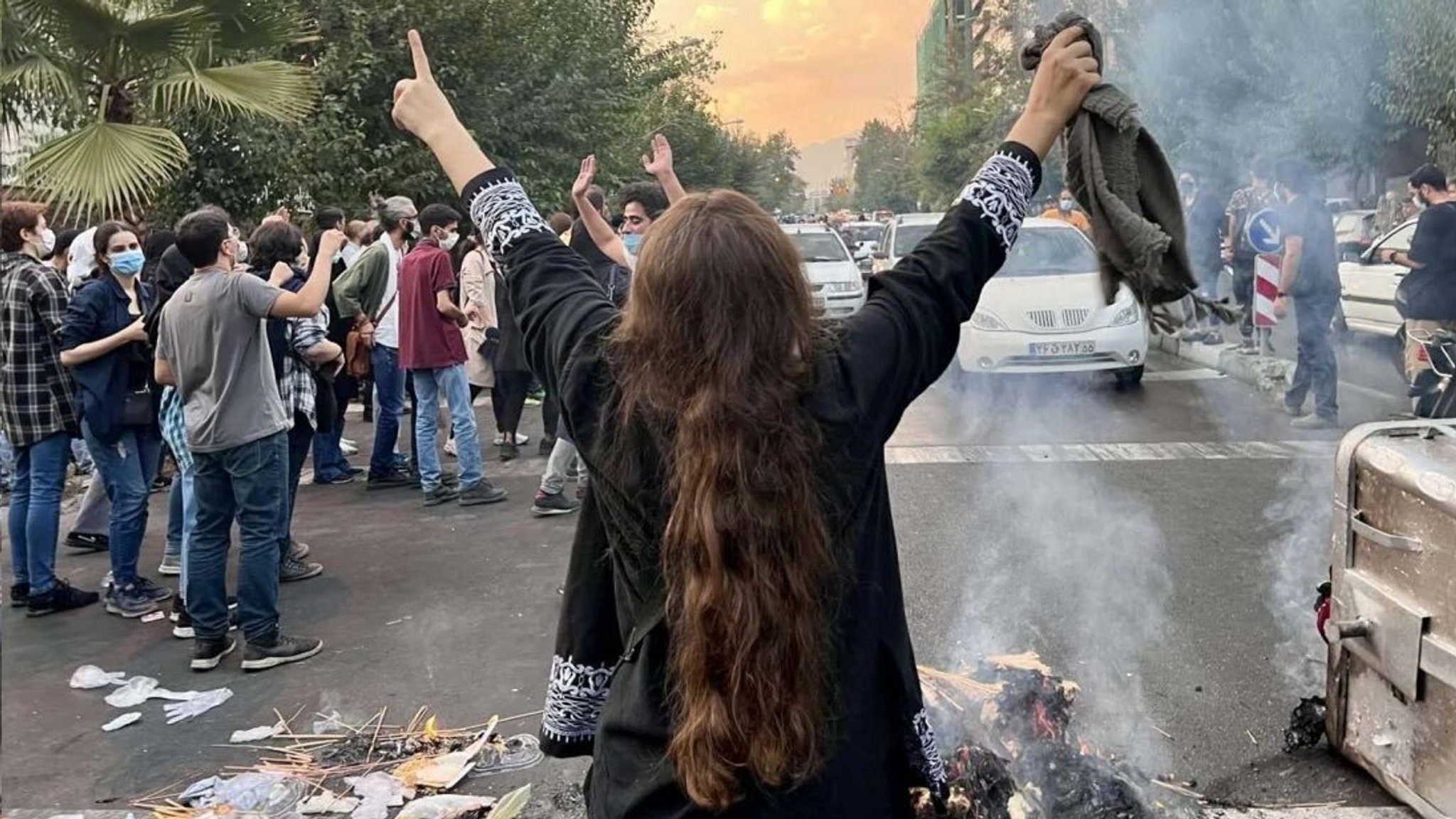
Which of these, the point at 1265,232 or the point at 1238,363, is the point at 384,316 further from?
the point at 1238,363

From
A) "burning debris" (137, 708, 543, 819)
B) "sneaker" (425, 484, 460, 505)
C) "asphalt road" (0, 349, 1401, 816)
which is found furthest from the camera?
"sneaker" (425, 484, 460, 505)

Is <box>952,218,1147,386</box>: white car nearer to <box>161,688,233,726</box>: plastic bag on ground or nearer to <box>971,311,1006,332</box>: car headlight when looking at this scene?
<box>971,311,1006,332</box>: car headlight

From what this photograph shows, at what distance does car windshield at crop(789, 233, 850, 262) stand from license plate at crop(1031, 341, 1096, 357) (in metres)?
6.71

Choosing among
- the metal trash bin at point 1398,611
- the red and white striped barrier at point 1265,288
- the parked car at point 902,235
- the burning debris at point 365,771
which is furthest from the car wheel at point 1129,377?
the burning debris at point 365,771

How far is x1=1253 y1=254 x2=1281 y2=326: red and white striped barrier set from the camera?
9898 mm

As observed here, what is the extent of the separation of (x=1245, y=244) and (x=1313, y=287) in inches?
105

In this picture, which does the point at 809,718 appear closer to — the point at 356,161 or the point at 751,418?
the point at 751,418

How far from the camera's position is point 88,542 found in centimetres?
646

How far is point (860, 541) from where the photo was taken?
158 cm

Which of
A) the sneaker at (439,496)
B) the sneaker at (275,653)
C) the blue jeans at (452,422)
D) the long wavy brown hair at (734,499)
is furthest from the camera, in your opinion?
the sneaker at (439,496)

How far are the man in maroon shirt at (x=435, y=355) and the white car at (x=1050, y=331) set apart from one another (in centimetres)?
430

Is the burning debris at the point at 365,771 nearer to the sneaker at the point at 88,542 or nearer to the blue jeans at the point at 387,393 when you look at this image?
the sneaker at the point at 88,542

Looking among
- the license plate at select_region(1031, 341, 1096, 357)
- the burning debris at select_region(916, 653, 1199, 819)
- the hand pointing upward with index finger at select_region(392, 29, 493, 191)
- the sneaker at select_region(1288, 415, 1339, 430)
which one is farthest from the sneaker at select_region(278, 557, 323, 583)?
the sneaker at select_region(1288, 415, 1339, 430)

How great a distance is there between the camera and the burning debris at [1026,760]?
2893 mm
